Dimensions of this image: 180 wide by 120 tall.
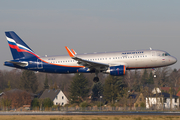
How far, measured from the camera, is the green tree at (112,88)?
111375 millimetres

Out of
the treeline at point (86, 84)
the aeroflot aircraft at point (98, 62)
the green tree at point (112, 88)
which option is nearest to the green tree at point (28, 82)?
the treeline at point (86, 84)

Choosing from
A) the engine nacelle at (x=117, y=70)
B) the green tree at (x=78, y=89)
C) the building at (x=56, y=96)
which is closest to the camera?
the engine nacelle at (x=117, y=70)

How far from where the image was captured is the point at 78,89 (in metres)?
117

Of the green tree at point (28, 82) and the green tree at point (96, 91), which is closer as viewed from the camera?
the green tree at point (96, 91)

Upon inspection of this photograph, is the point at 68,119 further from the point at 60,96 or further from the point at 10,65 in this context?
the point at 60,96

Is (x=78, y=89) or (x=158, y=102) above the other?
(x=78, y=89)

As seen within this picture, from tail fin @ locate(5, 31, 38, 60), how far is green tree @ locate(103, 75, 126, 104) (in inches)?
2313

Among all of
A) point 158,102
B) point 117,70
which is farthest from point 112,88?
point 117,70

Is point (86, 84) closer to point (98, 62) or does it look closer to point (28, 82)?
point (28, 82)

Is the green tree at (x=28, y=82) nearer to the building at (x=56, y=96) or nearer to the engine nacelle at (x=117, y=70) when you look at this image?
the building at (x=56, y=96)

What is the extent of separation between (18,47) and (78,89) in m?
62.5

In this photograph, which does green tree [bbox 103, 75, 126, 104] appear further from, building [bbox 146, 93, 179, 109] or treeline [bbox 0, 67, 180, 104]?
building [bbox 146, 93, 179, 109]

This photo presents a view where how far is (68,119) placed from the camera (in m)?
45.5

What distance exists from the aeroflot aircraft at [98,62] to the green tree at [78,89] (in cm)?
6100
